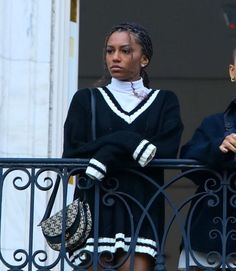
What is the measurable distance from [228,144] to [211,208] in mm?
457

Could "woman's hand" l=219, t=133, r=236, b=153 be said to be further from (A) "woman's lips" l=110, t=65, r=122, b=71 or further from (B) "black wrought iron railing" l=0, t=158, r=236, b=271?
(A) "woman's lips" l=110, t=65, r=122, b=71

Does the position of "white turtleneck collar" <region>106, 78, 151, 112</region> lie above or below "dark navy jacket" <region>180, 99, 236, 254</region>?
above

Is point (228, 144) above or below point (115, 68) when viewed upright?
below

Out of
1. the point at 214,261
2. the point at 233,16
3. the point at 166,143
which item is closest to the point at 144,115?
the point at 166,143

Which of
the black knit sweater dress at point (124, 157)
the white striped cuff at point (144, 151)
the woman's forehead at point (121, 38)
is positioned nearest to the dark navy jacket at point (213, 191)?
the black knit sweater dress at point (124, 157)

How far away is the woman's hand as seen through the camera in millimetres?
10102

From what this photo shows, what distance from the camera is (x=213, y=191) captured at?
407 inches

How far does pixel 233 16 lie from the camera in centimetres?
1451

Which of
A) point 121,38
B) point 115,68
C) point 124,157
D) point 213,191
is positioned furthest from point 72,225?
point 121,38

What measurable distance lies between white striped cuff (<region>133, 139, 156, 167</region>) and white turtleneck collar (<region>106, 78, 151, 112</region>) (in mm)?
332

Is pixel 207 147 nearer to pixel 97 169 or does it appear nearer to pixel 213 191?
pixel 213 191

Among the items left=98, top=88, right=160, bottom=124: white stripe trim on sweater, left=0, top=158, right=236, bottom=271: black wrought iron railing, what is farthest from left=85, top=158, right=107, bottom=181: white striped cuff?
left=98, top=88, right=160, bottom=124: white stripe trim on sweater

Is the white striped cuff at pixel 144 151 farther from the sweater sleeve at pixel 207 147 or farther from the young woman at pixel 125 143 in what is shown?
the sweater sleeve at pixel 207 147

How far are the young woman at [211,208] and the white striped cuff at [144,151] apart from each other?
1.05 feet
